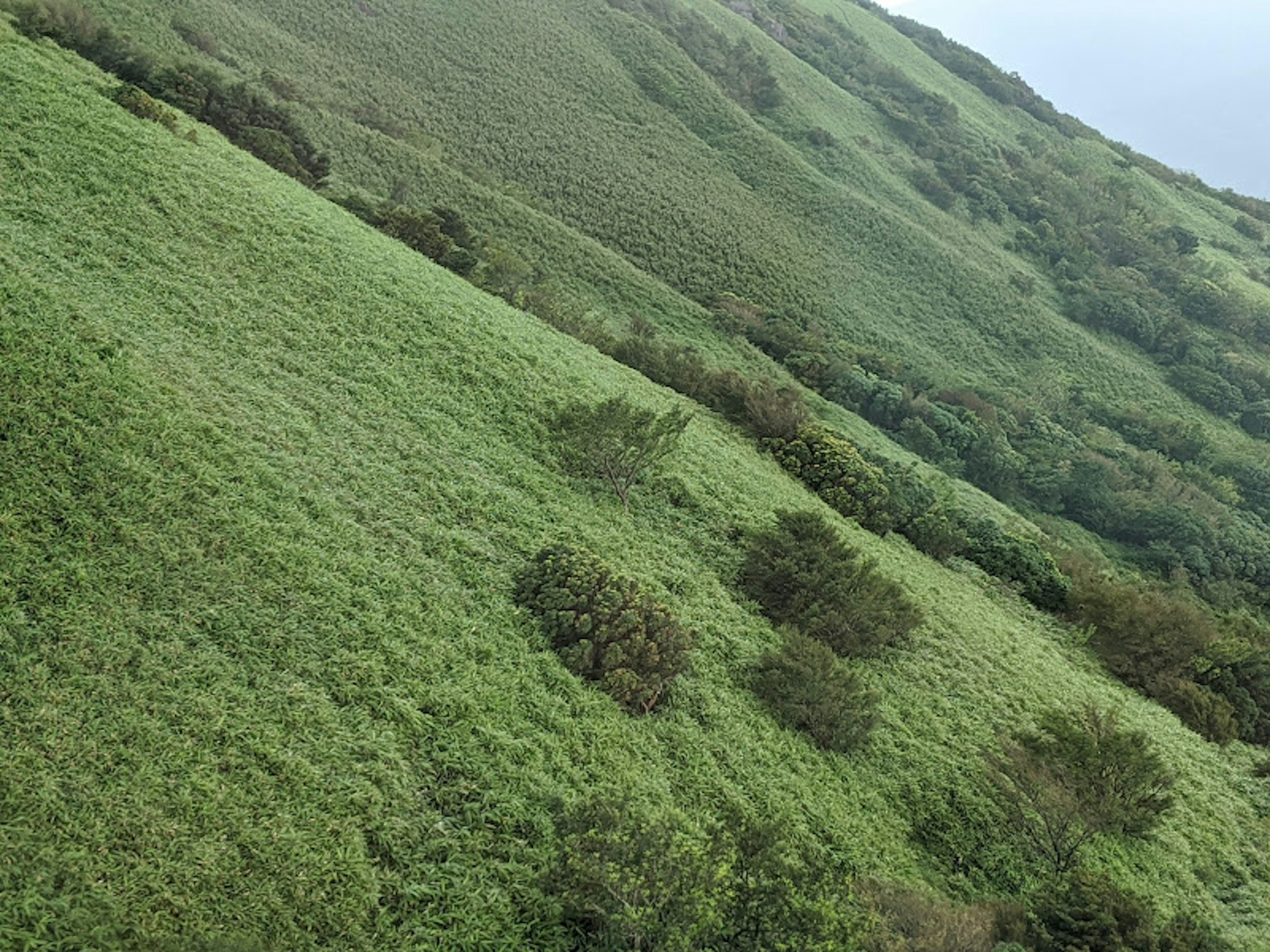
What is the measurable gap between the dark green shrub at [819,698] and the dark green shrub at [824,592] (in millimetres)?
1466

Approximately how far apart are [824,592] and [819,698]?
3457 millimetres

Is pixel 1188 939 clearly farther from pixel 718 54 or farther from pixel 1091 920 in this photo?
pixel 718 54

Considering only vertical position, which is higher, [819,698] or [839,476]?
[839,476]

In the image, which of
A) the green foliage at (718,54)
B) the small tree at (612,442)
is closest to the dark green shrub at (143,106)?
the small tree at (612,442)

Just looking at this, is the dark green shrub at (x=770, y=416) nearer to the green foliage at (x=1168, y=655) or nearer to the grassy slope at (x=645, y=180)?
the green foliage at (x=1168, y=655)

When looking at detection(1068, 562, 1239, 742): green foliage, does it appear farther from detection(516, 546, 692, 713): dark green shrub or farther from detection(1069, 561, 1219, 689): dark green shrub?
detection(516, 546, 692, 713): dark green shrub

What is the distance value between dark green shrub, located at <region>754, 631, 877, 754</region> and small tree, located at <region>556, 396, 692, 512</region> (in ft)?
16.4

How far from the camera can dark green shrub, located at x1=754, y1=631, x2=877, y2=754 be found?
13.1 metres

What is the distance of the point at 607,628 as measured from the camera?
12.3 meters

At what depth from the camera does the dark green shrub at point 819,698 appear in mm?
13148

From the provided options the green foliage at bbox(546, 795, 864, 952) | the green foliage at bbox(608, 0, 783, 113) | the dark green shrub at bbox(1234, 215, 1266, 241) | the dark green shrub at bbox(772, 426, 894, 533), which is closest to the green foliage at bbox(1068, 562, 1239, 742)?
the dark green shrub at bbox(772, 426, 894, 533)

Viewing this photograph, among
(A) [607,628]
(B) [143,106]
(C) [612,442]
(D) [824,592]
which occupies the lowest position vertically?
(A) [607,628]

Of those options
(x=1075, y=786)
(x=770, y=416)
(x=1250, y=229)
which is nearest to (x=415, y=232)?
(x=770, y=416)

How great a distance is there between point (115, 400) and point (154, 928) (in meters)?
7.96
